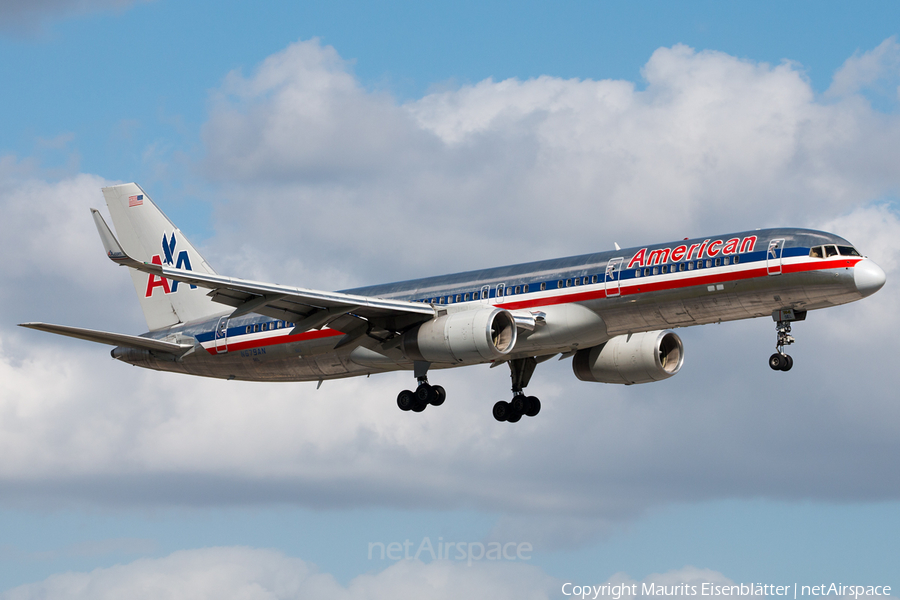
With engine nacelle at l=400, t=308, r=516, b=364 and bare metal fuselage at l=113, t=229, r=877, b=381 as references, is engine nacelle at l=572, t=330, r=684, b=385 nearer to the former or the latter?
bare metal fuselage at l=113, t=229, r=877, b=381

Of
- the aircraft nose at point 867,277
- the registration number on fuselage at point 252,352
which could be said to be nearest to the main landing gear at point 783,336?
the aircraft nose at point 867,277

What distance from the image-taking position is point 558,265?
46.0 m

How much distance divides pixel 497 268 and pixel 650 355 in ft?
26.1

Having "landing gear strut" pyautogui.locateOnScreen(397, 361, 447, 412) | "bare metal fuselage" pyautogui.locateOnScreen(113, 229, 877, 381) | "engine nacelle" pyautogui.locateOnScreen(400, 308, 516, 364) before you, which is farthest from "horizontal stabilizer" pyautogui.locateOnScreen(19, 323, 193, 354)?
"engine nacelle" pyautogui.locateOnScreen(400, 308, 516, 364)

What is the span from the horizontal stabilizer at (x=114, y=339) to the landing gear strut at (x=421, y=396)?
11.5 m

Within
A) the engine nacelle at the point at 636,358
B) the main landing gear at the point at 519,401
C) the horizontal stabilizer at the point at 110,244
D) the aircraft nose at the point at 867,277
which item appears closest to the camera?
the horizontal stabilizer at the point at 110,244

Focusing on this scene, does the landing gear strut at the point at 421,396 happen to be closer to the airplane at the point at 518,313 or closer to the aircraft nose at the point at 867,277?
the airplane at the point at 518,313

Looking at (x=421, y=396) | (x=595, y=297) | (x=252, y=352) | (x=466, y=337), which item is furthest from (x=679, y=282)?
(x=252, y=352)

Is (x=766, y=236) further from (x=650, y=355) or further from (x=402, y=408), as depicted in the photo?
(x=402, y=408)

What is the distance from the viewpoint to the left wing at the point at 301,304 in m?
41.5

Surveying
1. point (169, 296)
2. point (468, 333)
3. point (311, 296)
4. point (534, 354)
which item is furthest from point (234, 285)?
point (169, 296)

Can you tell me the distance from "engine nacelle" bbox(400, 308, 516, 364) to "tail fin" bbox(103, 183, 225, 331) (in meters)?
15.3

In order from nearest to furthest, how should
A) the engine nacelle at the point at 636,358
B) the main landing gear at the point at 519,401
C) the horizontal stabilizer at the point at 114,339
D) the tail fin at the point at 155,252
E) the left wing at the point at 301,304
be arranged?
the left wing at the point at 301,304, the horizontal stabilizer at the point at 114,339, the engine nacelle at the point at 636,358, the main landing gear at the point at 519,401, the tail fin at the point at 155,252

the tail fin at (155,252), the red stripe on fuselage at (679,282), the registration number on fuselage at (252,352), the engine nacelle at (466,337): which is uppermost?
the tail fin at (155,252)
